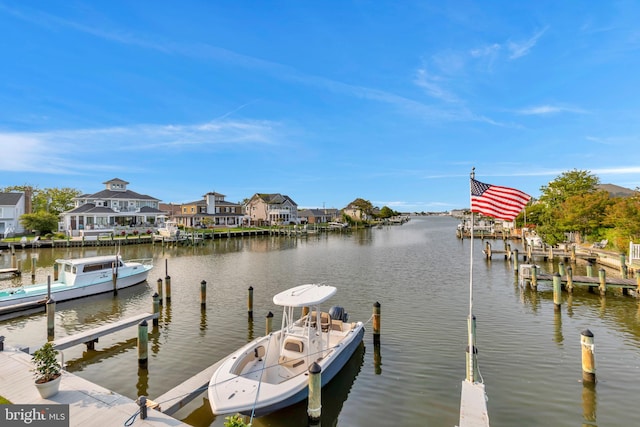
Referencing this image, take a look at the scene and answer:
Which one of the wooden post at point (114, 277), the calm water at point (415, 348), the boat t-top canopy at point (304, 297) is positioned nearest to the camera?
the calm water at point (415, 348)

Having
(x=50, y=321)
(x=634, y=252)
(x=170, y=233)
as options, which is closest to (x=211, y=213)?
(x=170, y=233)

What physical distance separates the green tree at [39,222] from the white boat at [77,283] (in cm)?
4666

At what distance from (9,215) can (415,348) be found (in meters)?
74.4

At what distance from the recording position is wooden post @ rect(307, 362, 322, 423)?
28.8ft

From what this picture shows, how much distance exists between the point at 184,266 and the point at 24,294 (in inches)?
729

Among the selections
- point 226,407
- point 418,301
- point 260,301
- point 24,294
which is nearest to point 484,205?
point 226,407

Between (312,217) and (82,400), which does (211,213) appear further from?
(82,400)

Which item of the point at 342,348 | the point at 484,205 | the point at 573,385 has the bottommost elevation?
the point at 573,385

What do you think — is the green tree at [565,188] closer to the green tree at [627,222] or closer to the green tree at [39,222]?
the green tree at [627,222]

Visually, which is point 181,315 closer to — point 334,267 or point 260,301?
point 260,301

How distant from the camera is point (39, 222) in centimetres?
5916

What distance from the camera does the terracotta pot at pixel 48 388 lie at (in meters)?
8.23

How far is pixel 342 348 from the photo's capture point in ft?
39.0

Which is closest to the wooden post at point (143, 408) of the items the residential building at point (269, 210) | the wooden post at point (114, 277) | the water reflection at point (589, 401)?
the water reflection at point (589, 401)
